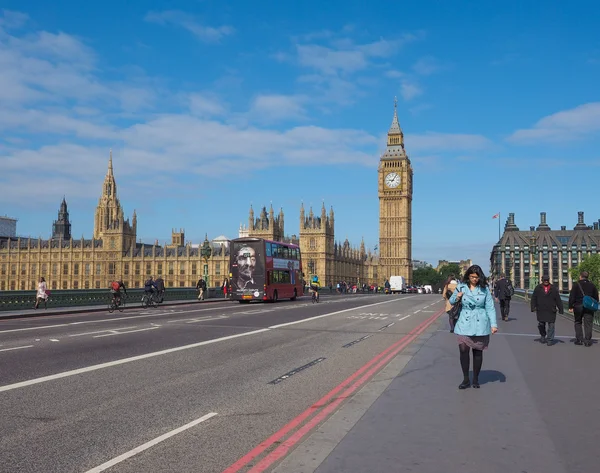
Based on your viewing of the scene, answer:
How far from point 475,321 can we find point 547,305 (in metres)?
7.43

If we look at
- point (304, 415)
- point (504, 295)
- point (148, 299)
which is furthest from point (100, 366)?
point (148, 299)

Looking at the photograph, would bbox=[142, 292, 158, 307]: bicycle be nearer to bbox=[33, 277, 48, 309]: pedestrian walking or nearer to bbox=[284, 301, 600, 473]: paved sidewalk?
bbox=[33, 277, 48, 309]: pedestrian walking

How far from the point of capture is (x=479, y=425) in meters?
7.18

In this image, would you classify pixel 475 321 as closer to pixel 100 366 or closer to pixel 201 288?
pixel 100 366

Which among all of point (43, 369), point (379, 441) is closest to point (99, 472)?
point (379, 441)

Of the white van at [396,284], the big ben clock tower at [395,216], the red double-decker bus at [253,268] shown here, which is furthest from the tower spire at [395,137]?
the red double-decker bus at [253,268]

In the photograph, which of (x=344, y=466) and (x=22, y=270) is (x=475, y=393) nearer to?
(x=344, y=466)

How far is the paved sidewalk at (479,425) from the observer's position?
5.74m

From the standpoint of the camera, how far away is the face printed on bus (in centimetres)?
4053

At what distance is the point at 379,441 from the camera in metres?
6.44

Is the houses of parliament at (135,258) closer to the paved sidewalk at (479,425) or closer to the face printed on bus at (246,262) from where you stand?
the face printed on bus at (246,262)

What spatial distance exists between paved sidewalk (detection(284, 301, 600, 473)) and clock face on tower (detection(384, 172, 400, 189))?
146 meters

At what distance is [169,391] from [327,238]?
118478 millimetres

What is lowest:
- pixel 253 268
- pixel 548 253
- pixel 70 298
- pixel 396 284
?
pixel 396 284
